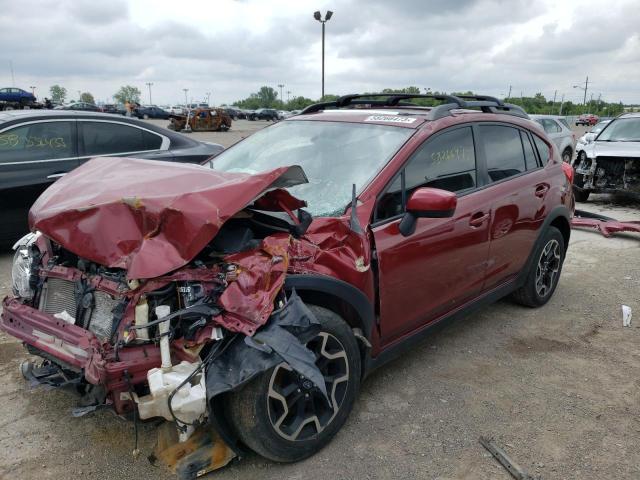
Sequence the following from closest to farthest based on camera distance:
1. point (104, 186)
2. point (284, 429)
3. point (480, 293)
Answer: point (284, 429), point (104, 186), point (480, 293)

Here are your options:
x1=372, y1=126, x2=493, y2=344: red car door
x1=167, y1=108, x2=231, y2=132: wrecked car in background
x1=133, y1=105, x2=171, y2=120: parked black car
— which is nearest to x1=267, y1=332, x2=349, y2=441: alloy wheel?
x1=372, y1=126, x2=493, y2=344: red car door

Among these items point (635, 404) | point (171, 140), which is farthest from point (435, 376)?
point (171, 140)

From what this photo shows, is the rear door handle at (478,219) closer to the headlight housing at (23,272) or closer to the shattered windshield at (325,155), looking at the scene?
the shattered windshield at (325,155)

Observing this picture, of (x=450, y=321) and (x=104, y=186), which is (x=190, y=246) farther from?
(x=450, y=321)

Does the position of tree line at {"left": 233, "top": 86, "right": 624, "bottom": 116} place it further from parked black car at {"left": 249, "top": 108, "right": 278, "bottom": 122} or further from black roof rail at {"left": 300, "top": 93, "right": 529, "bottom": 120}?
black roof rail at {"left": 300, "top": 93, "right": 529, "bottom": 120}

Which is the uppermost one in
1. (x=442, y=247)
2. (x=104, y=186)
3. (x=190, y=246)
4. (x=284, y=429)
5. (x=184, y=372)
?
(x=104, y=186)

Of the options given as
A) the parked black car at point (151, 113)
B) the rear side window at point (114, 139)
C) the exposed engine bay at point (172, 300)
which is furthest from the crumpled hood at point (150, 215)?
the parked black car at point (151, 113)

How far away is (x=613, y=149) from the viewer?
9.74m

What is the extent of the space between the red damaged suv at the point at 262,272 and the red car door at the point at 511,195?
5cm

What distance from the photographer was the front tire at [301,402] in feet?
7.62

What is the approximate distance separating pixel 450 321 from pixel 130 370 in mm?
2196

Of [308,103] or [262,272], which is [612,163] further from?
[308,103]

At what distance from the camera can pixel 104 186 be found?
278 cm

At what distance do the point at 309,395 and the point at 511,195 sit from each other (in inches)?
88.6
